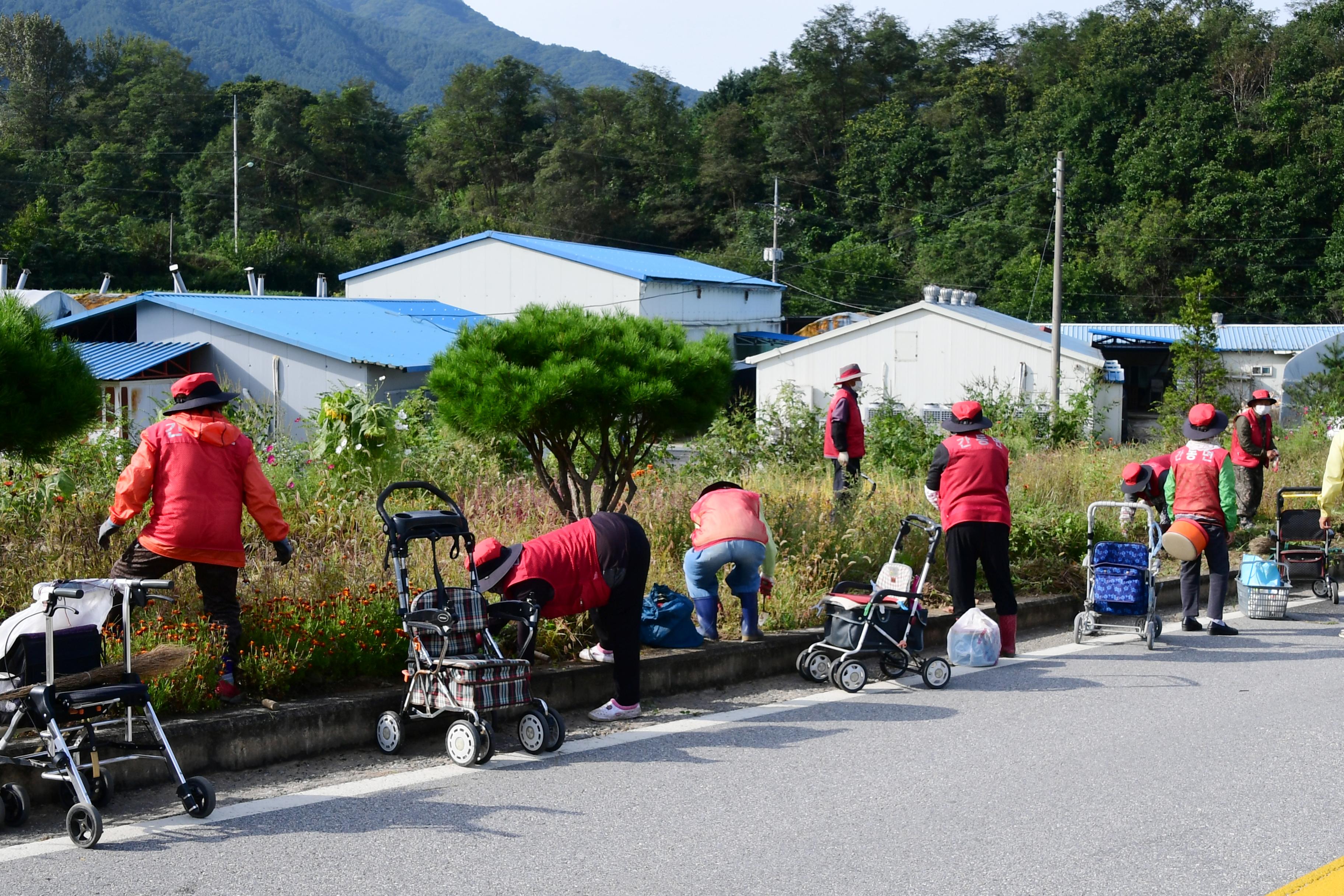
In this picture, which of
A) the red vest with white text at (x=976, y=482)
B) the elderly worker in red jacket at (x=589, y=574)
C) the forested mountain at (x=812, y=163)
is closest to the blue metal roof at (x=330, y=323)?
the red vest with white text at (x=976, y=482)

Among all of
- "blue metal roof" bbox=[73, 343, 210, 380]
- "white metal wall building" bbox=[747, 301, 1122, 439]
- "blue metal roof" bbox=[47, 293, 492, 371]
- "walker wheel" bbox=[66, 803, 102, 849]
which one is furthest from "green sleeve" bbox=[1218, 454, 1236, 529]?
"blue metal roof" bbox=[73, 343, 210, 380]

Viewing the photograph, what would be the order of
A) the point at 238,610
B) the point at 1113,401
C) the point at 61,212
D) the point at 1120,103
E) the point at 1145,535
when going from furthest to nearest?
1. the point at 61,212
2. the point at 1120,103
3. the point at 1113,401
4. the point at 1145,535
5. the point at 238,610

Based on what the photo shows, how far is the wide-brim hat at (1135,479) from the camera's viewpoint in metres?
10.0

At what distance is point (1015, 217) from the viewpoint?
60750 mm

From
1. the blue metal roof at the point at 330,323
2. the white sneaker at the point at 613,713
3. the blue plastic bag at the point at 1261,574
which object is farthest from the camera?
the blue metal roof at the point at 330,323

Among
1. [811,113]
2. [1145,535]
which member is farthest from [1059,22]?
[1145,535]

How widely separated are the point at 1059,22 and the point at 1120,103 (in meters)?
20.6

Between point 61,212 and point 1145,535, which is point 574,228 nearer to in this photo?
point 61,212

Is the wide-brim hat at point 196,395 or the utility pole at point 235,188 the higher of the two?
the utility pole at point 235,188

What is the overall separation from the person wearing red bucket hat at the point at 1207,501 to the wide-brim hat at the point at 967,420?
224cm

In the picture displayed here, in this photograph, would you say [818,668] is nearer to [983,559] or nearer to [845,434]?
[983,559]

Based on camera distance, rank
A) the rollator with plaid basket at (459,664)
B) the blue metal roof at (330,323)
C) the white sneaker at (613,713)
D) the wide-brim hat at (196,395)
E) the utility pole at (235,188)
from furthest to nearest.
A: the utility pole at (235,188)
the blue metal roof at (330,323)
the white sneaker at (613,713)
the wide-brim hat at (196,395)
the rollator with plaid basket at (459,664)

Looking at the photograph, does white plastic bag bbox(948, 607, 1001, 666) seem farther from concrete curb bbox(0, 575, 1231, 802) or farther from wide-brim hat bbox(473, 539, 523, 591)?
wide-brim hat bbox(473, 539, 523, 591)

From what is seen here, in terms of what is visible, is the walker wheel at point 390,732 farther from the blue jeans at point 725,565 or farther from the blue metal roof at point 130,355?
the blue metal roof at point 130,355
